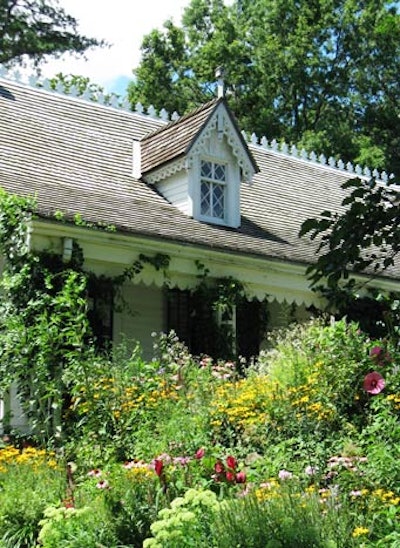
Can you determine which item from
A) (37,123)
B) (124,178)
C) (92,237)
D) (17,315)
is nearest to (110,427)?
(17,315)

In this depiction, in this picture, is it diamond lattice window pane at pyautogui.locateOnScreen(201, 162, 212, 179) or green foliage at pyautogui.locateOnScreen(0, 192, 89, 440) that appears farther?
diamond lattice window pane at pyautogui.locateOnScreen(201, 162, 212, 179)

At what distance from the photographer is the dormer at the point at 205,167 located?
13.9 m

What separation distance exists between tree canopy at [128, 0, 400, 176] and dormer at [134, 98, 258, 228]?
1804cm

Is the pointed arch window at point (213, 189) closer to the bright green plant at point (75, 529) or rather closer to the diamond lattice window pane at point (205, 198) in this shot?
the diamond lattice window pane at point (205, 198)

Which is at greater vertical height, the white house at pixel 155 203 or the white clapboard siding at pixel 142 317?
the white house at pixel 155 203

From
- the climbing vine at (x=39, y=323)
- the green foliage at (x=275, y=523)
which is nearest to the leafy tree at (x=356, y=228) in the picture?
the green foliage at (x=275, y=523)

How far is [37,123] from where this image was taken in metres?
14.7

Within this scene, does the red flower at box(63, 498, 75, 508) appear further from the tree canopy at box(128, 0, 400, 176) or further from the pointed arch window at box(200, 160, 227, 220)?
the tree canopy at box(128, 0, 400, 176)

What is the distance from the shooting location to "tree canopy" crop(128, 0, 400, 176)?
32781mm

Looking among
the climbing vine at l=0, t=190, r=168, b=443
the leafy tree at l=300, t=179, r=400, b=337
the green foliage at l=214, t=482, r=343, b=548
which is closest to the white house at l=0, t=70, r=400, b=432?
the climbing vine at l=0, t=190, r=168, b=443

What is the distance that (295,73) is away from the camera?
108 ft

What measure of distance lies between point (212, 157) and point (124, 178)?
1.61 metres

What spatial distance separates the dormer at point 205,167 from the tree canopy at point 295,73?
A: 710 inches

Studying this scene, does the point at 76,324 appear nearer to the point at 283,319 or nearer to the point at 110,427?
the point at 110,427
